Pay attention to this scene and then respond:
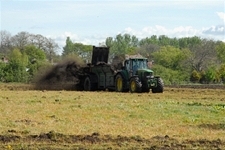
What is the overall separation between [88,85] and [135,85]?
5.15m

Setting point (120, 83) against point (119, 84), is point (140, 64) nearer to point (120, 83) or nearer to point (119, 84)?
point (120, 83)

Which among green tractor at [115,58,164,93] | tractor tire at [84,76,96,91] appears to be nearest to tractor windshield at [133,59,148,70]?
green tractor at [115,58,164,93]

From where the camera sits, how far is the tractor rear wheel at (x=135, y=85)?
32.3 m

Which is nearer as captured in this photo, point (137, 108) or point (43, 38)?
point (137, 108)

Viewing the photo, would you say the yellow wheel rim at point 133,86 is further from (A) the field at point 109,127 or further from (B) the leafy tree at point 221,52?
(B) the leafy tree at point 221,52

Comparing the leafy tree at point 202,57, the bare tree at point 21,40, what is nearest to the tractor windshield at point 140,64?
the leafy tree at point 202,57

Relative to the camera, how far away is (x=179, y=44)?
121000 millimetres

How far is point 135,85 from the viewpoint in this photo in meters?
32.5

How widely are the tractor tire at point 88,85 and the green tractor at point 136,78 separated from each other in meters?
2.42

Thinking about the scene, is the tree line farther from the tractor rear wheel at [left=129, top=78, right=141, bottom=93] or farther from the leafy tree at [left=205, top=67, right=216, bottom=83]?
the tractor rear wheel at [left=129, top=78, right=141, bottom=93]

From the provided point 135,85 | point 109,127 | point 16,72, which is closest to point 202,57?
point 16,72

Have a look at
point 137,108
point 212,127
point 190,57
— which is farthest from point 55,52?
point 212,127

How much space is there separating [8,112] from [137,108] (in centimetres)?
493

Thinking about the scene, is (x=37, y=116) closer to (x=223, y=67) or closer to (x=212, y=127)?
(x=212, y=127)
